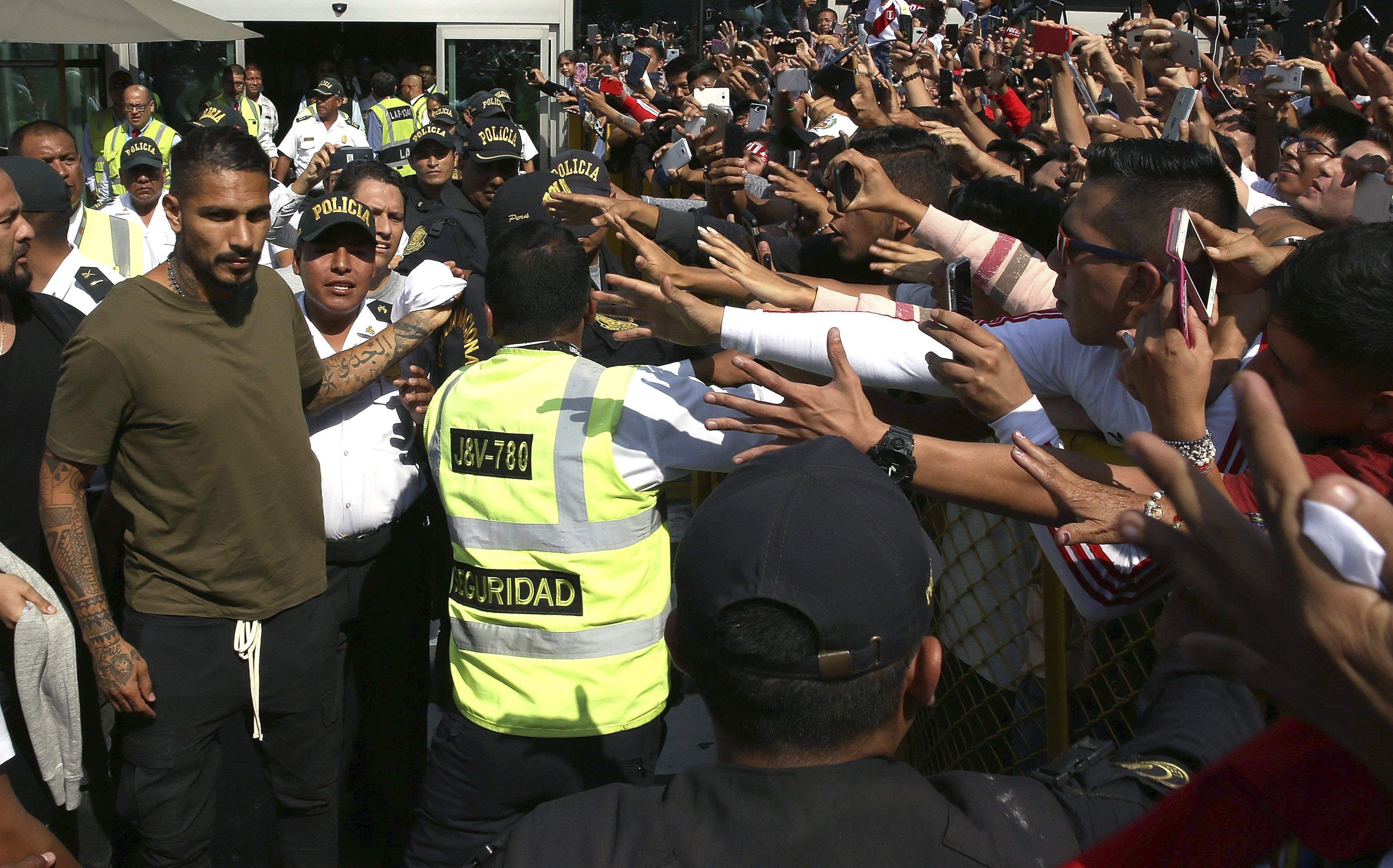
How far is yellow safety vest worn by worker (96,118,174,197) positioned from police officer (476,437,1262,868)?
9.94m

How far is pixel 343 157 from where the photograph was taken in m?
6.11

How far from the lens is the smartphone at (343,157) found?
5.95 meters

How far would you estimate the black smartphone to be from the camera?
6512 mm

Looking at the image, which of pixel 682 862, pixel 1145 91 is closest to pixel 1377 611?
pixel 682 862

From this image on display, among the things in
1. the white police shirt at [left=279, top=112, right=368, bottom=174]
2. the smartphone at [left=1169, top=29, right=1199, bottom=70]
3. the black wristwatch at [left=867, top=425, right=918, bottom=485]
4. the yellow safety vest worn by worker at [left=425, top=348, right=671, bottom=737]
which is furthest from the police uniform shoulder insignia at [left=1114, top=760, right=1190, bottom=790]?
the white police shirt at [left=279, top=112, right=368, bottom=174]

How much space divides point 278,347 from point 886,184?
172 cm

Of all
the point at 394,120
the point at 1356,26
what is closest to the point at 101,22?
the point at 394,120

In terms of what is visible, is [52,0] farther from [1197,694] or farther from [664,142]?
[1197,694]

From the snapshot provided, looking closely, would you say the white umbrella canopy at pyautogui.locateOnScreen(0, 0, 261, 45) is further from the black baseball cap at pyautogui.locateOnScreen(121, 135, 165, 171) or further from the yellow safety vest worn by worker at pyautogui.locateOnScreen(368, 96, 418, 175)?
the yellow safety vest worn by worker at pyautogui.locateOnScreen(368, 96, 418, 175)

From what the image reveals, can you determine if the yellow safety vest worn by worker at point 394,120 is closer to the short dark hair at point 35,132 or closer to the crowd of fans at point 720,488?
the short dark hair at point 35,132

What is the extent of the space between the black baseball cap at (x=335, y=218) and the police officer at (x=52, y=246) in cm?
82

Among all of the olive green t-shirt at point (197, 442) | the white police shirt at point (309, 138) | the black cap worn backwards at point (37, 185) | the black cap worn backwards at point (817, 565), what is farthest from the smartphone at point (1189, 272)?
the white police shirt at point (309, 138)

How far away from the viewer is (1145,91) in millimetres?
5965

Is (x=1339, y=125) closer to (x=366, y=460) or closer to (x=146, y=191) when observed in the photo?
(x=366, y=460)
